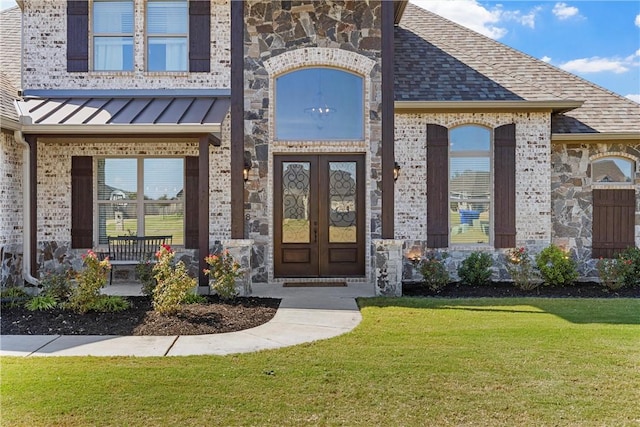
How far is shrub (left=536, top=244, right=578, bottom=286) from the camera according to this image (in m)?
9.67

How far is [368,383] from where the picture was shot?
4434mm

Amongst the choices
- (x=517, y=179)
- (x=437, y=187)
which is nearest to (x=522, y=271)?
(x=517, y=179)

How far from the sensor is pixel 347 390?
4277 mm

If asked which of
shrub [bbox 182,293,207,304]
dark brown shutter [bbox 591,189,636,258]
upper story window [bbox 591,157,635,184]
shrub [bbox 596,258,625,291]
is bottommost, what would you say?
shrub [bbox 182,293,207,304]

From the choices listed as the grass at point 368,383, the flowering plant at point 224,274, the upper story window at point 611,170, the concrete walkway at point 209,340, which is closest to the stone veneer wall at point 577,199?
the upper story window at point 611,170

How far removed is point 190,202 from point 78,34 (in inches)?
178

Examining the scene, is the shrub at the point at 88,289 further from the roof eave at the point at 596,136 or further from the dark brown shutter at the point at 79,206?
the roof eave at the point at 596,136

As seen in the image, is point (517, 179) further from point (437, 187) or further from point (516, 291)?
point (516, 291)

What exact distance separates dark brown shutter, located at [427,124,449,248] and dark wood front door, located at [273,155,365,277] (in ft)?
5.14

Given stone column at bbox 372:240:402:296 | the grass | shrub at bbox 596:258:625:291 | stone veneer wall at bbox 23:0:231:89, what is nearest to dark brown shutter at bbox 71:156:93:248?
stone veneer wall at bbox 23:0:231:89

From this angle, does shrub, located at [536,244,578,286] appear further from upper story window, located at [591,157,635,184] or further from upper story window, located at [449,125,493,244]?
upper story window, located at [591,157,635,184]

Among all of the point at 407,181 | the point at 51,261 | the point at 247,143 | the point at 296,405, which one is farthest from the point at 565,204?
the point at 51,261

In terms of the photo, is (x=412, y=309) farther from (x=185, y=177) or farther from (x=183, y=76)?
(x=183, y=76)

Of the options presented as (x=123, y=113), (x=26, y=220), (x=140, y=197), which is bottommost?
(x=26, y=220)
